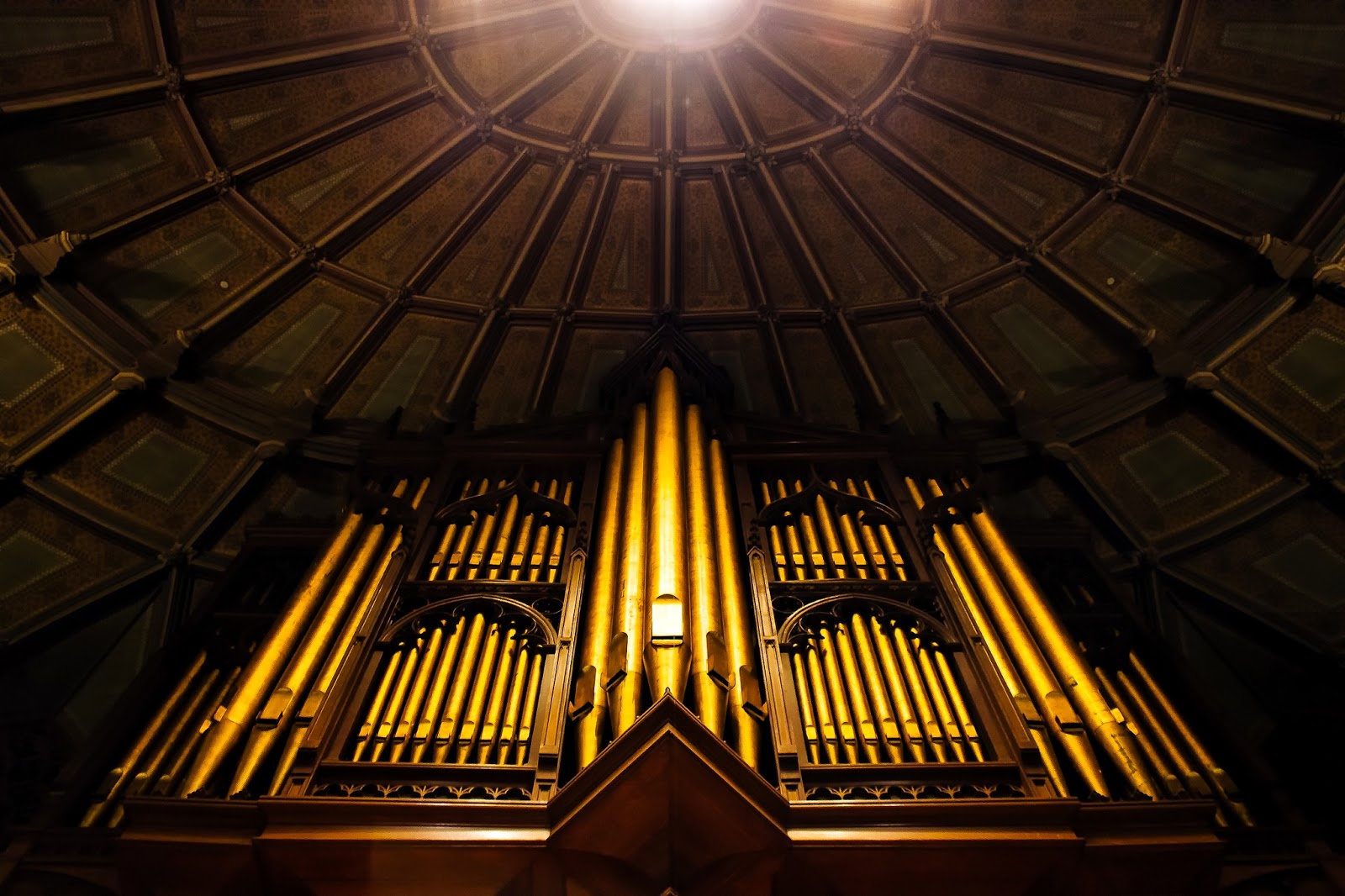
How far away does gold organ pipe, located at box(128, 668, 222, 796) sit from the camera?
7.26m

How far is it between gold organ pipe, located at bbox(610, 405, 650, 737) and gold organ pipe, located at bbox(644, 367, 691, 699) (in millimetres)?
72

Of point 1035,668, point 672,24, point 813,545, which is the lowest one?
point 1035,668

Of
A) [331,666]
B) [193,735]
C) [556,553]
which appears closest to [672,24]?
[556,553]

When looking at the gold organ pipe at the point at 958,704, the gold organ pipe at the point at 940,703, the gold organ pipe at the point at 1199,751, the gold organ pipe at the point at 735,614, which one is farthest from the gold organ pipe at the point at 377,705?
the gold organ pipe at the point at 1199,751

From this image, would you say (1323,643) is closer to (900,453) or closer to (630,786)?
(900,453)

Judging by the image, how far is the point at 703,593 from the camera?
7121 millimetres

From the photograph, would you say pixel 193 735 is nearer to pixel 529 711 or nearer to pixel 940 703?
pixel 529 711

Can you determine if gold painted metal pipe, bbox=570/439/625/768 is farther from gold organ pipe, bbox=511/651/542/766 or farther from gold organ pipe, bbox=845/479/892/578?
gold organ pipe, bbox=845/479/892/578

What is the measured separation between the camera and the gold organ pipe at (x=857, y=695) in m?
5.99

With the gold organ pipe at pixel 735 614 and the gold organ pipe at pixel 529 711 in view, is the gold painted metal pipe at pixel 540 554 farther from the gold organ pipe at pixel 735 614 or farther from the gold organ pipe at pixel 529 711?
the gold organ pipe at pixel 735 614

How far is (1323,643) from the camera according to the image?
955 cm

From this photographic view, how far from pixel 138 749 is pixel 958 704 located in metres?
6.05

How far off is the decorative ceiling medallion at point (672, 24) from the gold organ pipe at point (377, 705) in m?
8.09

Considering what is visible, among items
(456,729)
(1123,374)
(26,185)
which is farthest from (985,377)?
(26,185)
